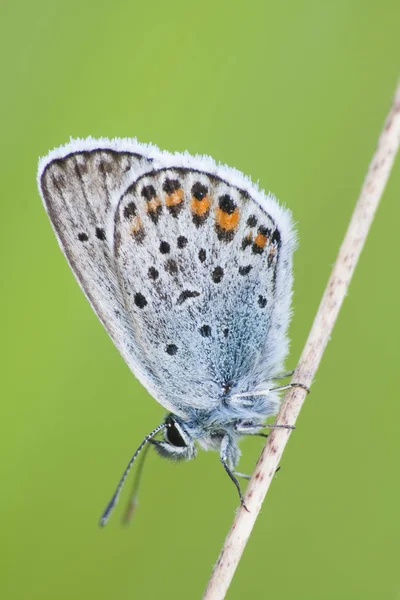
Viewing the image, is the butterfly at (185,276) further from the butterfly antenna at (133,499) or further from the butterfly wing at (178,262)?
the butterfly antenna at (133,499)

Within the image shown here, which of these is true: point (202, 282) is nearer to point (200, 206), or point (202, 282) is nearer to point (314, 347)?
point (200, 206)

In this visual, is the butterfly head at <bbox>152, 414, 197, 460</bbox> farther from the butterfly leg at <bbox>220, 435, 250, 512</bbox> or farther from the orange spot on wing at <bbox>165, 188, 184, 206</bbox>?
the orange spot on wing at <bbox>165, 188, 184, 206</bbox>

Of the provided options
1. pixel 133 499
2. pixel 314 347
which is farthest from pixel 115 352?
pixel 314 347

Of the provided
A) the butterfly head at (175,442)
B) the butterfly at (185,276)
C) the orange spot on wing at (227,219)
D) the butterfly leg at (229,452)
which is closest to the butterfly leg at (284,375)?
the butterfly at (185,276)

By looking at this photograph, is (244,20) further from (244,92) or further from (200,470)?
(200,470)

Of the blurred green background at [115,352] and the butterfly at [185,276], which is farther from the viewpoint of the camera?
the blurred green background at [115,352]

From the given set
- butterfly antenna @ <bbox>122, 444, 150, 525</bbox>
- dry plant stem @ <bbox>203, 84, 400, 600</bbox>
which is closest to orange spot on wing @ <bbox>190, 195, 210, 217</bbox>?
dry plant stem @ <bbox>203, 84, 400, 600</bbox>
